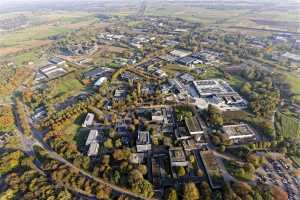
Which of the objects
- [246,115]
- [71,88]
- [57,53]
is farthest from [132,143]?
[57,53]

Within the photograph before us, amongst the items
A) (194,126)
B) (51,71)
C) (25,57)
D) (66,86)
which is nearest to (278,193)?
(194,126)

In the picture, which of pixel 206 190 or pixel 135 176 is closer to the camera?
pixel 206 190

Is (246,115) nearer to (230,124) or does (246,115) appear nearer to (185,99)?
(230,124)

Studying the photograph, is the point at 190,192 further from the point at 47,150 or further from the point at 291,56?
the point at 291,56

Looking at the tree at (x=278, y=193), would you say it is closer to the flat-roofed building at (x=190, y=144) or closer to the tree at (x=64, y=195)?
the flat-roofed building at (x=190, y=144)

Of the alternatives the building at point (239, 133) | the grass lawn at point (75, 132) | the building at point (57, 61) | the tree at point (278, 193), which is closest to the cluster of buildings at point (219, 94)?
the building at point (239, 133)

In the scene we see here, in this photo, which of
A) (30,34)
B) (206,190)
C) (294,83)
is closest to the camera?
(206,190)
